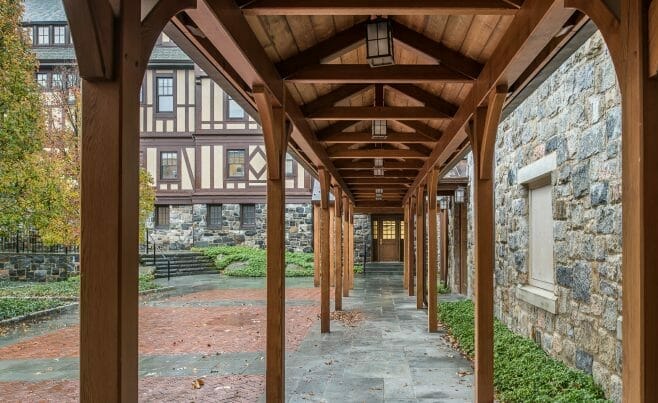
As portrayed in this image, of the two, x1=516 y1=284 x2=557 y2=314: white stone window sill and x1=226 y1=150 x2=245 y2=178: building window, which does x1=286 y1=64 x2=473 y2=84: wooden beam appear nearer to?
x1=516 y1=284 x2=557 y2=314: white stone window sill

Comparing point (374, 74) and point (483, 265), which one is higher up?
point (374, 74)

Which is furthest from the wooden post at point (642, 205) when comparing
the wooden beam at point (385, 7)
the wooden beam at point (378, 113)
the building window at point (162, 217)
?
the building window at point (162, 217)

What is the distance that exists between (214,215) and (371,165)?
1411cm

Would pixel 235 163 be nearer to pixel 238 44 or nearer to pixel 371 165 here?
pixel 371 165

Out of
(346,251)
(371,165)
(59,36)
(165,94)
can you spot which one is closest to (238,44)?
(371,165)

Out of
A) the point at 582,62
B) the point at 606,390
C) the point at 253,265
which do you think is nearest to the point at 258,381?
the point at 606,390

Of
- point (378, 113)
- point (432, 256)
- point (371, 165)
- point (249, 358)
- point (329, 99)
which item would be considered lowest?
point (249, 358)

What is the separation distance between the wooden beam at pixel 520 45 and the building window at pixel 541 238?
2185 mm

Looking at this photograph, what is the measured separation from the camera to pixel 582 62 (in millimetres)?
4891

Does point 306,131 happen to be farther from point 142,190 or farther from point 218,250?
point 218,250

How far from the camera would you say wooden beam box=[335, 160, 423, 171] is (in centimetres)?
948

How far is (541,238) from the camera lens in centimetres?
645

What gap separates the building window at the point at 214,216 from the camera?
22.5 meters

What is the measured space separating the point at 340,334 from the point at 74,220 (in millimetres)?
9367
